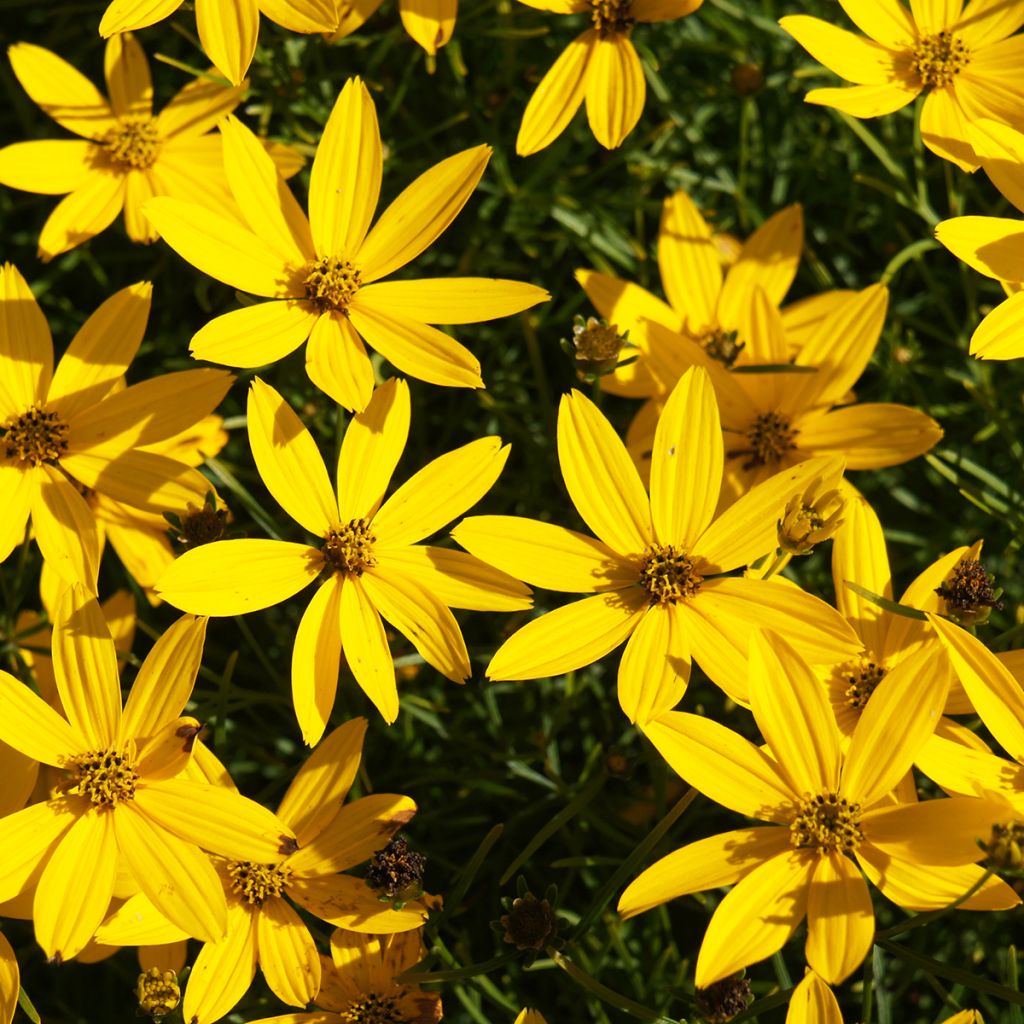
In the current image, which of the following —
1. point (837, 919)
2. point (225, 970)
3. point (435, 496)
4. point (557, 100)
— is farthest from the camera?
point (557, 100)

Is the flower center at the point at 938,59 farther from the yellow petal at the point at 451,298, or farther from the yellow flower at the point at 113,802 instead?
the yellow flower at the point at 113,802

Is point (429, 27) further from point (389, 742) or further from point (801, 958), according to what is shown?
point (801, 958)

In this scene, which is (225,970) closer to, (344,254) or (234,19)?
(344,254)

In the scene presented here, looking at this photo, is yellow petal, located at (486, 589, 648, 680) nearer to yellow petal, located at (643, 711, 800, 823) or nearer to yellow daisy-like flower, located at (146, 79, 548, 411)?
yellow petal, located at (643, 711, 800, 823)

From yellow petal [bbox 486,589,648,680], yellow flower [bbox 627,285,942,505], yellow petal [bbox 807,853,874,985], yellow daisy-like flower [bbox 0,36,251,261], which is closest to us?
yellow petal [bbox 807,853,874,985]

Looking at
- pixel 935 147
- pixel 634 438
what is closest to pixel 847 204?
pixel 935 147

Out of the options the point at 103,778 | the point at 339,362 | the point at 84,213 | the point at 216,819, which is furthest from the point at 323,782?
the point at 84,213

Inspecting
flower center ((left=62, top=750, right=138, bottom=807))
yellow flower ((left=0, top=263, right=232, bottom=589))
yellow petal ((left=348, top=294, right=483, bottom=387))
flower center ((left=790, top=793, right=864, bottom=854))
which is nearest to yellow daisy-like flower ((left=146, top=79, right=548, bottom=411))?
yellow petal ((left=348, top=294, right=483, bottom=387))
